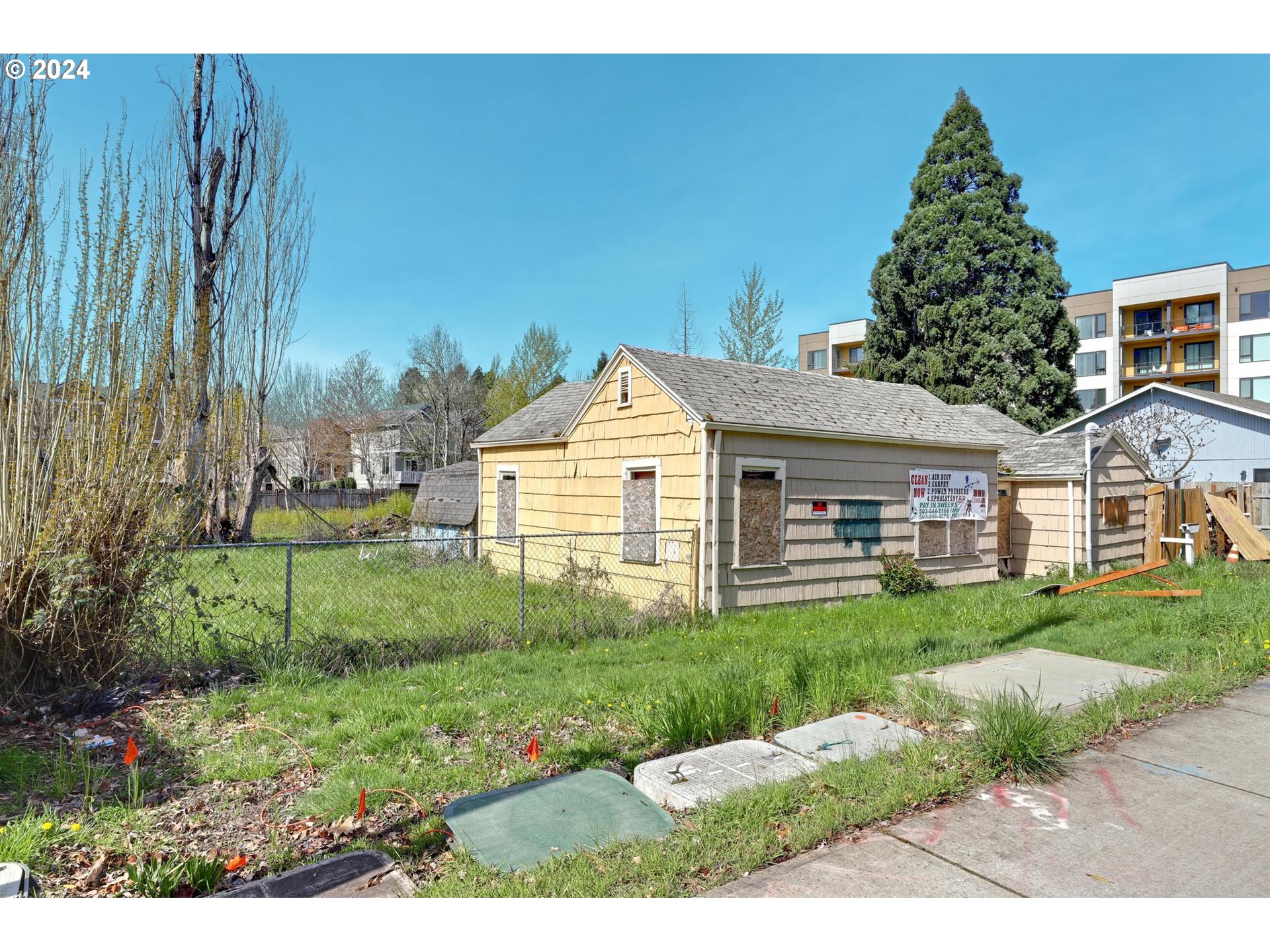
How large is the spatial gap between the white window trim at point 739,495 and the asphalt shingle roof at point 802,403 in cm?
51

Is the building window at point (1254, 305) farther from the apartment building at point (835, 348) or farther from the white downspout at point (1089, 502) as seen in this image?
the white downspout at point (1089, 502)

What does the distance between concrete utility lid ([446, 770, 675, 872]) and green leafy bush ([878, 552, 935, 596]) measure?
8.25 m

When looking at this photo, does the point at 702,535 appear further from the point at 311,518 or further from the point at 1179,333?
the point at 1179,333

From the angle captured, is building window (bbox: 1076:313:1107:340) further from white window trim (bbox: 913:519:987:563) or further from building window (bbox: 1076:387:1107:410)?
white window trim (bbox: 913:519:987:563)

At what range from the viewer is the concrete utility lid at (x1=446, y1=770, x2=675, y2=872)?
11.3 feet

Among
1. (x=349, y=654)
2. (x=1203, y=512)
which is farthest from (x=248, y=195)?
(x=1203, y=512)

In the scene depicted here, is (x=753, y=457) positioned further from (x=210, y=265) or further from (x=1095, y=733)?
(x=210, y=265)

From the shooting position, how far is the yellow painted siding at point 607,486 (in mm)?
10077

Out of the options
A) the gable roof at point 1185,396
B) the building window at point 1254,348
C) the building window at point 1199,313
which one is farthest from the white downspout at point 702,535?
the building window at point 1199,313

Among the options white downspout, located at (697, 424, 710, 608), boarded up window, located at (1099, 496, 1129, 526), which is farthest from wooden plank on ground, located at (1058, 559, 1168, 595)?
white downspout, located at (697, 424, 710, 608)

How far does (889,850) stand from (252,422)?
19.5m

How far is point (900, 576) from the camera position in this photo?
37.6ft

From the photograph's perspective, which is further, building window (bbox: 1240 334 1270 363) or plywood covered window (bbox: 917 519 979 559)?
building window (bbox: 1240 334 1270 363)

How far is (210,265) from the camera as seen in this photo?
703 inches
